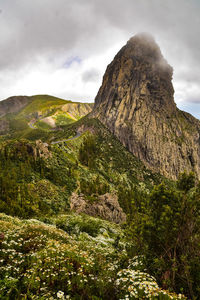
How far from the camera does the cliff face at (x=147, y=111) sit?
144 m

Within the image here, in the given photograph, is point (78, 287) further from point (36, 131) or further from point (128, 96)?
point (36, 131)

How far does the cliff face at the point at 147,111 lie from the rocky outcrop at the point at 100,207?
3956 inches

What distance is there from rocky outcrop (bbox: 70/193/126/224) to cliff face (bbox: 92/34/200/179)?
100 meters

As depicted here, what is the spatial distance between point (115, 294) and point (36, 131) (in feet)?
562

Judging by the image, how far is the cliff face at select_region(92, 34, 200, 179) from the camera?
144 m

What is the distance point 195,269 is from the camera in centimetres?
671

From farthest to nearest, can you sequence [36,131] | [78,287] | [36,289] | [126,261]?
[36,131] → [126,261] → [78,287] → [36,289]

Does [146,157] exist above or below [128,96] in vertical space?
below

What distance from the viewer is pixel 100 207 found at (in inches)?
1596

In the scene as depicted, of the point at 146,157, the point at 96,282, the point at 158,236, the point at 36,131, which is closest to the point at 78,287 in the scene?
the point at 96,282

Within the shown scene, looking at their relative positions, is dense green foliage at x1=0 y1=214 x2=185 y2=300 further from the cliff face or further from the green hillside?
the cliff face

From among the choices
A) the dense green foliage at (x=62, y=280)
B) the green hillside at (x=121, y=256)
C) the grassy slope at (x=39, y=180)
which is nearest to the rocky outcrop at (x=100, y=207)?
the grassy slope at (x=39, y=180)

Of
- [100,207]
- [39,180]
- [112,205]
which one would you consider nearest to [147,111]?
[112,205]

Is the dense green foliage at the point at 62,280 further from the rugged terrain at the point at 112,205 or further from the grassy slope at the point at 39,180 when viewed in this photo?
the grassy slope at the point at 39,180
